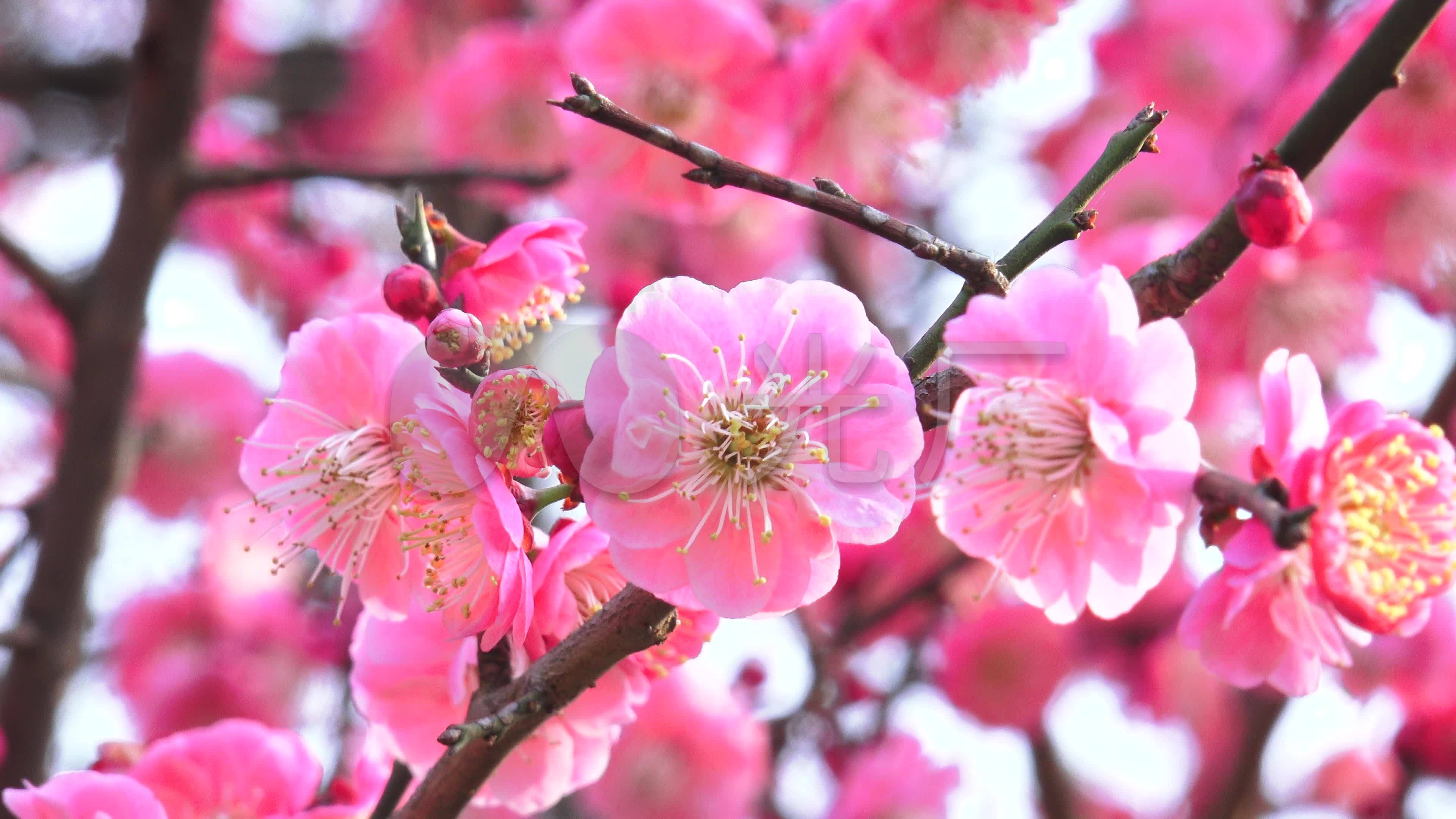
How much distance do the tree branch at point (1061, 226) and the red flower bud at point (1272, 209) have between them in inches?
2.8

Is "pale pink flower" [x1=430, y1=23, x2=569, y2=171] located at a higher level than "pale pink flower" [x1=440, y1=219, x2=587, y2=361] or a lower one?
lower

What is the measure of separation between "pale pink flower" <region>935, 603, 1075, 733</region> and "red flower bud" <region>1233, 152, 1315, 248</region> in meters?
1.72

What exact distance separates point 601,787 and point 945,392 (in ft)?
5.39

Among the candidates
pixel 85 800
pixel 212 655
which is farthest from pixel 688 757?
pixel 85 800

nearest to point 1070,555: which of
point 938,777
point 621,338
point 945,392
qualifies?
point 945,392

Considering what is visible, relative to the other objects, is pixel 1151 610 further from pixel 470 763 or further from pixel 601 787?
pixel 470 763

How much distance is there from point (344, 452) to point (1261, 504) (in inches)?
24.1

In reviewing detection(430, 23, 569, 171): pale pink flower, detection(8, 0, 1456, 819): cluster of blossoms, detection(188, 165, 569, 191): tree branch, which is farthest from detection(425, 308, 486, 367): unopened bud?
detection(430, 23, 569, 171): pale pink flower

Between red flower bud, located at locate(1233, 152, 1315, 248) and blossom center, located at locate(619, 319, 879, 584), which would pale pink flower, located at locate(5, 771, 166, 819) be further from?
red flower bud, located at locate(1233, 152, 1315, 248)


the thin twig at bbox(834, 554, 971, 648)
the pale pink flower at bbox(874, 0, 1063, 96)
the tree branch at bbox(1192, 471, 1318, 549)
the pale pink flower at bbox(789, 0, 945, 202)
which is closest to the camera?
the tree branch at bbox(1192, 471, 1318, 549)

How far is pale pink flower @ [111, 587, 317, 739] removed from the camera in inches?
83.6

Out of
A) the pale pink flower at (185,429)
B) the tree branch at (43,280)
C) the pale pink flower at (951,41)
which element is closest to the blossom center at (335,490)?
the tree branch at (43,280)

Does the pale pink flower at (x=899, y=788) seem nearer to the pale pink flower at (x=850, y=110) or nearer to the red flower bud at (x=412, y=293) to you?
the pale pink flower at (x=850, y=110)

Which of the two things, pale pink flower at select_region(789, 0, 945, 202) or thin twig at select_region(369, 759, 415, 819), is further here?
pale pink flower at select_region(789, 0, 945, 202)
